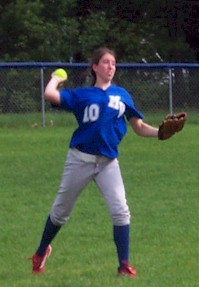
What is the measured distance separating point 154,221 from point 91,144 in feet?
8.83

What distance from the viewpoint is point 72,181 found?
7039 millimetres

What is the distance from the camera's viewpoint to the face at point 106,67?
22.7 feet

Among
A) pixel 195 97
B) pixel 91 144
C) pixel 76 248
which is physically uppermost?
pixel 91 144

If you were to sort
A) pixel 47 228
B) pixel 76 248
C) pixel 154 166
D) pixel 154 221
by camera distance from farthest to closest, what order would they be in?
pixel 154 166 < pixel 154 221 < pixel 76 248 < pixel 47 228

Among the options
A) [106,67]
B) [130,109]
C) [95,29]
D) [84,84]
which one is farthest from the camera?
[95,29]

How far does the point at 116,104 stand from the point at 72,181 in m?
0.65

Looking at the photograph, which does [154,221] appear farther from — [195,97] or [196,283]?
[195,97]

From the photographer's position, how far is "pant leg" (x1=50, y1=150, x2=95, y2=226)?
277 inches

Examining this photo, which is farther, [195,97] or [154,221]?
[195,97]

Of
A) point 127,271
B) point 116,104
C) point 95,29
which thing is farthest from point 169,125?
point 95,29

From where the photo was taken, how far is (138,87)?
24156 millimetres

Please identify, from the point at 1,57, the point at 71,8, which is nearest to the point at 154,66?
the point at 1,57

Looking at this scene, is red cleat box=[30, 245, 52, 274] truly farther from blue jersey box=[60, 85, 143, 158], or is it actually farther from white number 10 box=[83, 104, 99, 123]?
white number 10 box=[83, 104, 99, 123]

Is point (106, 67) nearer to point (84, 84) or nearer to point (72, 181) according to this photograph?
point (72, 181)
